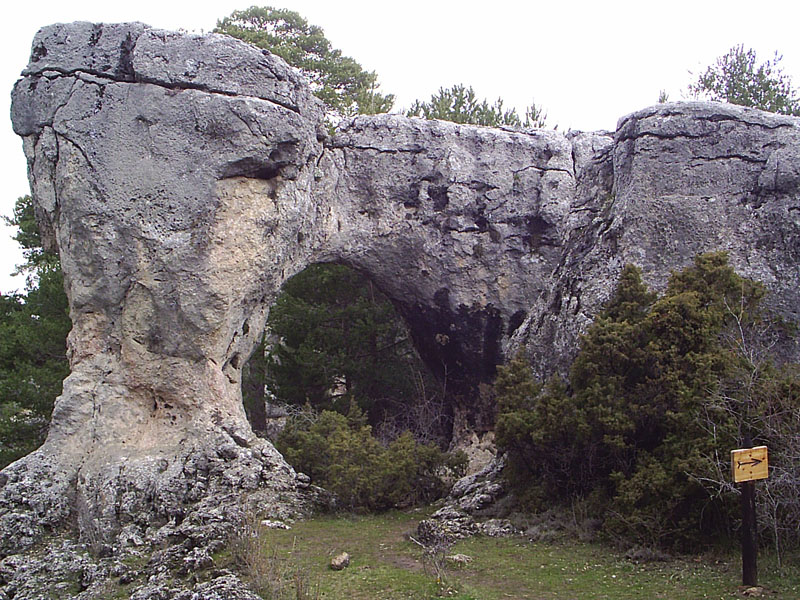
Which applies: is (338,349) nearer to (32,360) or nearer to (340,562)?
(32,360)

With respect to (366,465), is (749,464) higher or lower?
higher

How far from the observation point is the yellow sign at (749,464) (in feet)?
18.6

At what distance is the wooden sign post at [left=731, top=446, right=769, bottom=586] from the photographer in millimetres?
5680

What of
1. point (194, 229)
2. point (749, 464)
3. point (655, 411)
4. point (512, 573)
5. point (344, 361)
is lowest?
point (512, 573)

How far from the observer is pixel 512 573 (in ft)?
22.4

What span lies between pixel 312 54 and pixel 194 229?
11.1 meters

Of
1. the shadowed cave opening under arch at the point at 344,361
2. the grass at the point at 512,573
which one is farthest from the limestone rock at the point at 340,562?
the shadowed cave opening under arch at the point at 344,361

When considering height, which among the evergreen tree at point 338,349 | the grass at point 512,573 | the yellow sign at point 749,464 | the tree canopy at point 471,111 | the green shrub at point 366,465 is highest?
the tree canopy at point 471,111

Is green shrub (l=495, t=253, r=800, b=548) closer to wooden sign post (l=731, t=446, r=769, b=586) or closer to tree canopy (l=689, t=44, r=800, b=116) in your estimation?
wooden sign post (l=731, t=446, r=769, b=586)

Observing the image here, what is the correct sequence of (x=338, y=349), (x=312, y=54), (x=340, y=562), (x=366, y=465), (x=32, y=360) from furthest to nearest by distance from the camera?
(x=312, y=54) < (x=338, y=349) < (x=32, y=360) < (x=366, y=465) < (x=340, y=562)

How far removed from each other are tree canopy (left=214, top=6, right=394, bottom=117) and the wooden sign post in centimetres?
1350

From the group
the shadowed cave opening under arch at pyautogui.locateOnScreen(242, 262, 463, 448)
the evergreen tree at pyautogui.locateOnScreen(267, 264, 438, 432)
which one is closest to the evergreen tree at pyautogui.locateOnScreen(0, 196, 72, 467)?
the shadowed cave opening under arch at pyautogui.locateOnScreen(242, 262, 463, 448)

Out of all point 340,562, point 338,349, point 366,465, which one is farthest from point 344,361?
point 340,562

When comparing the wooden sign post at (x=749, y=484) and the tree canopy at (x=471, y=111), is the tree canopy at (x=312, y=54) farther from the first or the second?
the wooden sign post at (x=749, y=484)
